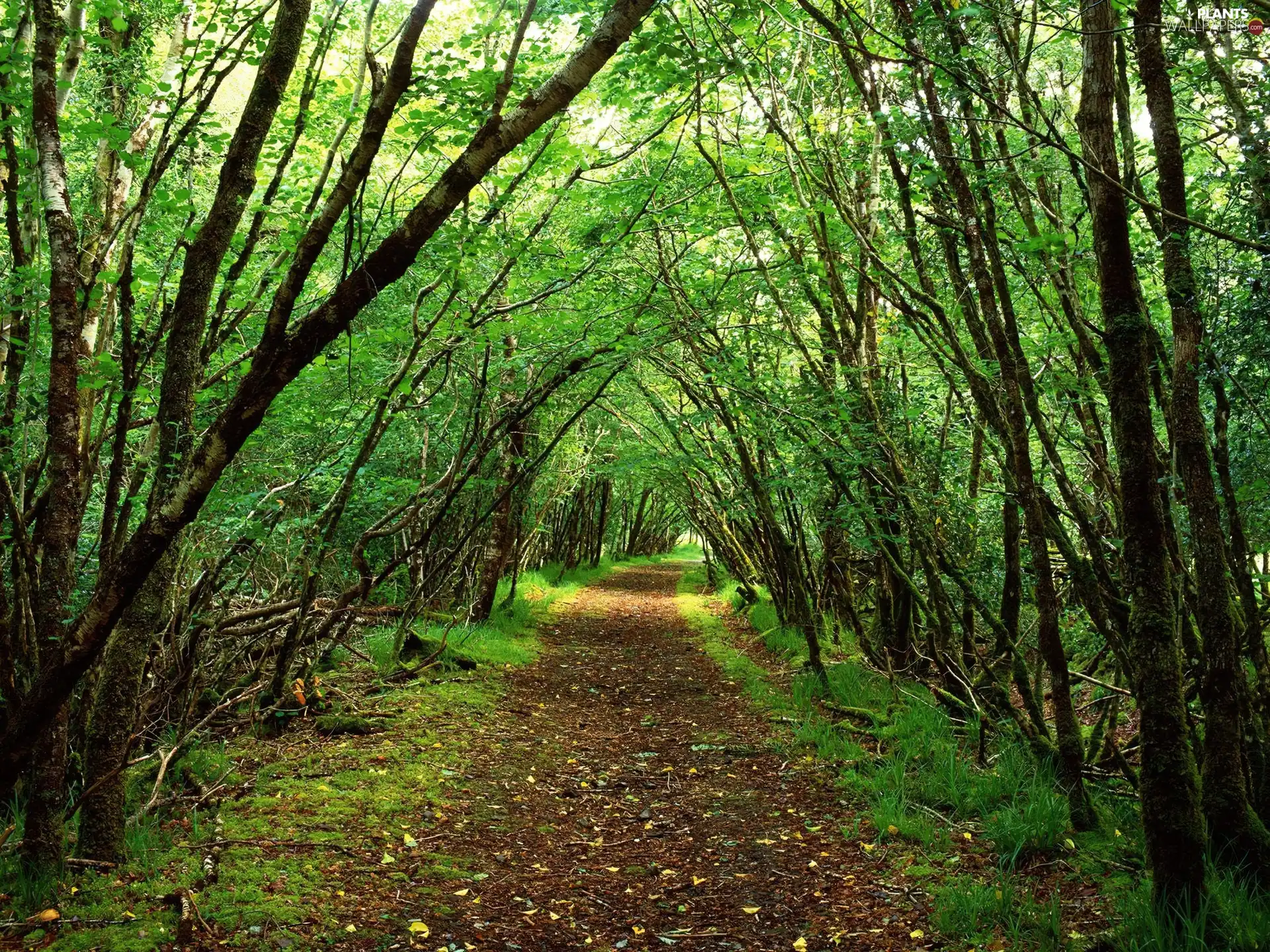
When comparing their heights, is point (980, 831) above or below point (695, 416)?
below

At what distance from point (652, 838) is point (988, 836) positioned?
202cm

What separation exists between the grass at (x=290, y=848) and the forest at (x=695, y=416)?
0.11 ft

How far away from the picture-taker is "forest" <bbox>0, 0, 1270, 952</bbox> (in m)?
3.28

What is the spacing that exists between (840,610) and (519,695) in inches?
181

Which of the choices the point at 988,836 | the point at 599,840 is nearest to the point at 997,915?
the point at 988,836

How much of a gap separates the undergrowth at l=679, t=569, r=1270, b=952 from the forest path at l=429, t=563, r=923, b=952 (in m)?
0.25

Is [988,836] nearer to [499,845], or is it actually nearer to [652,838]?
[652,838]

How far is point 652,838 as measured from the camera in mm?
5043

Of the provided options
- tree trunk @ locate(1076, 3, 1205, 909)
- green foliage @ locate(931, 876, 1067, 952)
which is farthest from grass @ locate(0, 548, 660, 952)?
tree trunk @ locate(1076, 3, 1205, 909)

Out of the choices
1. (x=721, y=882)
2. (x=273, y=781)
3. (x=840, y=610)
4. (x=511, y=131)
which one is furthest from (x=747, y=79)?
(x=840, y=610)

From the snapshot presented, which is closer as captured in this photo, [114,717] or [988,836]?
[114,717]

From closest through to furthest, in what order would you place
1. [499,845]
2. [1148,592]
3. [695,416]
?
[1148,592] < [499,845] < [695,416]

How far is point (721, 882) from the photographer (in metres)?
4.37

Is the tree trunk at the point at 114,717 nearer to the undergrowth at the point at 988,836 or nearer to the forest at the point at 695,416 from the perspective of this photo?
the forest at the point at 695,416
